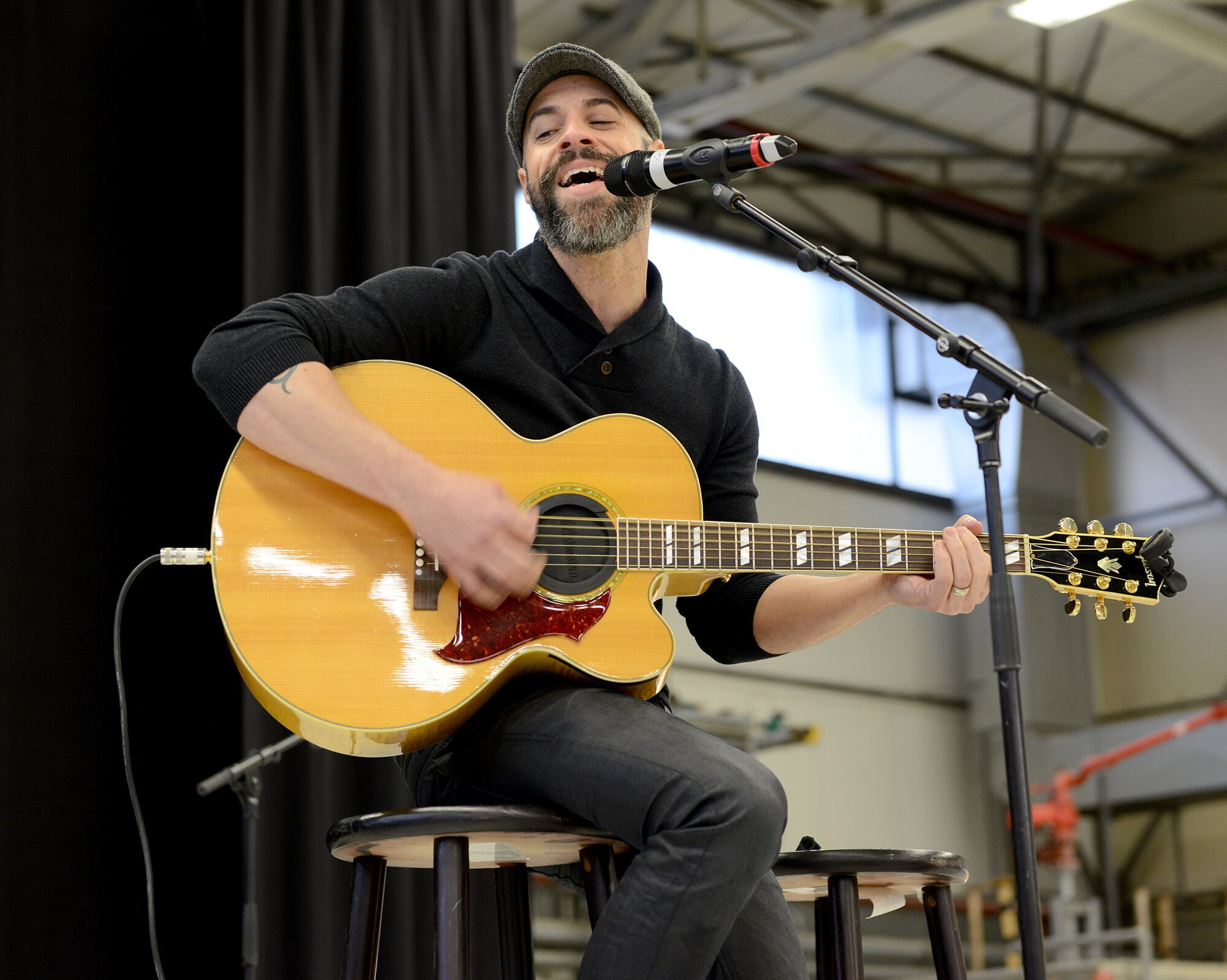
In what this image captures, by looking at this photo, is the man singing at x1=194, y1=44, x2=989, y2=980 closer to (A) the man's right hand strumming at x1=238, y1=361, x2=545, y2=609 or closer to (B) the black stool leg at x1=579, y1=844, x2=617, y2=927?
(A) the man's right hand strumming at x1=238, y1=361, x2=545, y2=609

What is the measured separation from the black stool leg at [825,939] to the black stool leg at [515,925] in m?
0.46

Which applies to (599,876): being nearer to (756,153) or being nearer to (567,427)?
(567,427)

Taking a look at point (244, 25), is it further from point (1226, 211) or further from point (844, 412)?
point (1226, 211)

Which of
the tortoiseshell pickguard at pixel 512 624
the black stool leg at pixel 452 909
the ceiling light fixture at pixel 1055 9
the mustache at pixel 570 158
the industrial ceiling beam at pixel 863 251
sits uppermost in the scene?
the industrial ceiling beam at pixel 863 251

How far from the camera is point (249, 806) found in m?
2.87

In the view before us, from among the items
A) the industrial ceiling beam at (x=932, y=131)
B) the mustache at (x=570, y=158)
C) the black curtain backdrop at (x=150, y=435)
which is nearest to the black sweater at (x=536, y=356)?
the mustache at (x=570, y=158)

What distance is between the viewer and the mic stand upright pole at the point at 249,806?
2.80m

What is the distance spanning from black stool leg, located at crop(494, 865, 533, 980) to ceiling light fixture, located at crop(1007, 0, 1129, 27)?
6292 millimetres

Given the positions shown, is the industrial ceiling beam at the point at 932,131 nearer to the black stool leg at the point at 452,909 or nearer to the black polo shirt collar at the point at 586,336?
the black polo shirt collar at the point at 586,336

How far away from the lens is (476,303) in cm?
238

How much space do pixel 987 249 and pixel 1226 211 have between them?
208cm

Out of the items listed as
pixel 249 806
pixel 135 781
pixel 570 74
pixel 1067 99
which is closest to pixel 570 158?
pixel 570 74

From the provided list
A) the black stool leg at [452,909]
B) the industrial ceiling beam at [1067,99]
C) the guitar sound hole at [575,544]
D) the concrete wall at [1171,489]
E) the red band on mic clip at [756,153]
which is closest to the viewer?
the black stool leg at [452,909]

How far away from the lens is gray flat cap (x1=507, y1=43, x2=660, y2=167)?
8.34 feet
